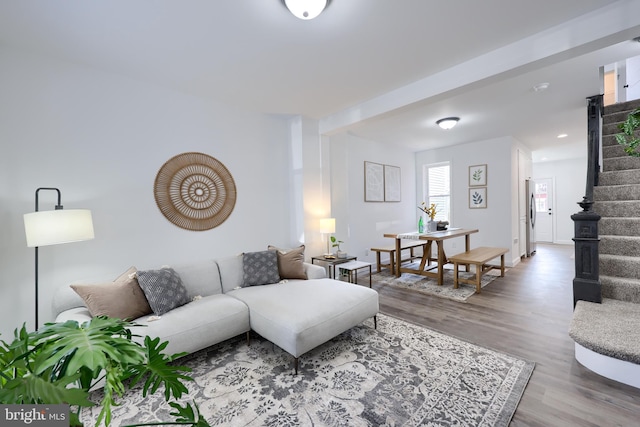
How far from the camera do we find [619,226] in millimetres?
2832

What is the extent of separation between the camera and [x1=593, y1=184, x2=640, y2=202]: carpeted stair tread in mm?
2998

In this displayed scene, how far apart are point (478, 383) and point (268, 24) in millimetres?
2926

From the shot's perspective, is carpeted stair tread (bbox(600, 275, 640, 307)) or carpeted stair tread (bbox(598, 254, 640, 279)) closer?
carpeted stair tread (bbox(600, 275, 640, 307))

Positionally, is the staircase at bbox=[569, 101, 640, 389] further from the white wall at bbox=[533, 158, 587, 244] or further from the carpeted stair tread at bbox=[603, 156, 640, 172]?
the white wall at bbox=[533, 158, 587, 244]

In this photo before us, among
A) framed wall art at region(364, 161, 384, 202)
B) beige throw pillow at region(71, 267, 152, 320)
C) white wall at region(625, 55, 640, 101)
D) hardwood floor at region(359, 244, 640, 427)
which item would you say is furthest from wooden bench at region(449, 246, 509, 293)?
beige throw pillow at region(71, 267, 152, 320)

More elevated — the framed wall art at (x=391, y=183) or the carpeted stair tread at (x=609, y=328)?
the framed wall art at (x=391, y=183)

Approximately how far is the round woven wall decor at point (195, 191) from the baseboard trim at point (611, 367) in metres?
3.55

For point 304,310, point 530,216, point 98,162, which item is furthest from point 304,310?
point 530,216

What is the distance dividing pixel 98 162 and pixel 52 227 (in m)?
0.92

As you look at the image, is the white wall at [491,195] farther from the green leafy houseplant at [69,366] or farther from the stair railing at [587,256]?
→ the green leafy houseplant at [69,366]

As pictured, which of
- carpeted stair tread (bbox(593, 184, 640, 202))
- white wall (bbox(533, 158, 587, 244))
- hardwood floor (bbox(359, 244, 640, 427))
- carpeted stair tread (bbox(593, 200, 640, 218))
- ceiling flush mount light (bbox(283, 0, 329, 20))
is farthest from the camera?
white wall (bbox(533, 158, 587, 244))

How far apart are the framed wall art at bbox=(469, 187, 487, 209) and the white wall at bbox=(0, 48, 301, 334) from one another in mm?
4685

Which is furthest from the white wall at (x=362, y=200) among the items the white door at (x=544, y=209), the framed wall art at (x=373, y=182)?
the white door at (x=544, y=209)

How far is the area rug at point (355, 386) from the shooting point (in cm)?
161
